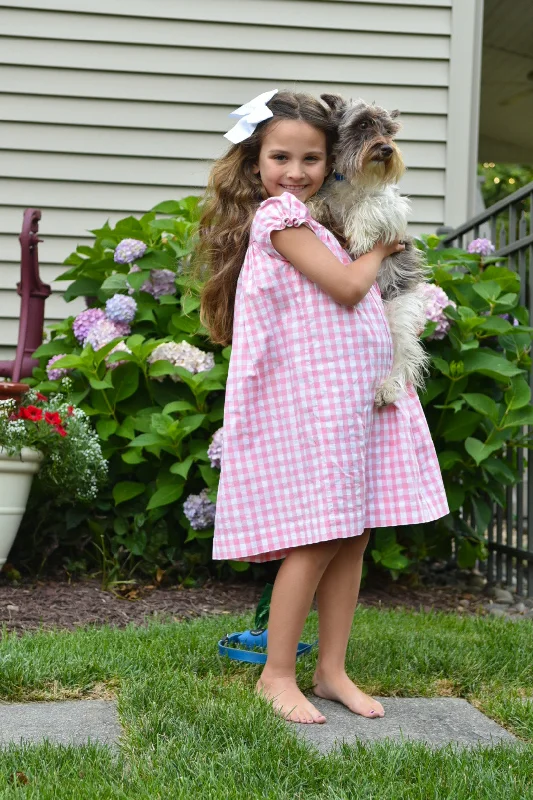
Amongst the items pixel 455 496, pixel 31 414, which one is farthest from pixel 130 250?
pixel 455 496

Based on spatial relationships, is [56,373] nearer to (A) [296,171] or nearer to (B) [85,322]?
(B) [85,322]

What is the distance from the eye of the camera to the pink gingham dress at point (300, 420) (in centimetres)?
222

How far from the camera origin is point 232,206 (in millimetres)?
2463

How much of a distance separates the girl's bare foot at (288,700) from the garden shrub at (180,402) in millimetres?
1522

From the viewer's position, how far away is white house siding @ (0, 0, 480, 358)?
4.90m

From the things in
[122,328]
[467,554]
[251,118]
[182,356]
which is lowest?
[467,554]

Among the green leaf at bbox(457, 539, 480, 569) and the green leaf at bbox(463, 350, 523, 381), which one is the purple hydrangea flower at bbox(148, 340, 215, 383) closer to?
the green leaf at bbox(463, 350, 523, 381)

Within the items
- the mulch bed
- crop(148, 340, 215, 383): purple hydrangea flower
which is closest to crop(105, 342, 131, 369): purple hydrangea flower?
crop(148, 340, 215, 383): purple hydrangea flower

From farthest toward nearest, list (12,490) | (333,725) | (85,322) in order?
(85,322)
(12,490)
(333,725)

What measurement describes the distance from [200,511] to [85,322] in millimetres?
1003

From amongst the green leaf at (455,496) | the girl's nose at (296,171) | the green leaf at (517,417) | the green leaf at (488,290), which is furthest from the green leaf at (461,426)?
the girl's nose at (296,171)

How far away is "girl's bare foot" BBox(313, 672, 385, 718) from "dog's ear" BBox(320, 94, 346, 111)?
1399 millimetres

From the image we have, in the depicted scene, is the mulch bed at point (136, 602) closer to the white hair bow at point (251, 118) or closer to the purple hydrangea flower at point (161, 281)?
the purple hydrangea flower at point (161, 281)

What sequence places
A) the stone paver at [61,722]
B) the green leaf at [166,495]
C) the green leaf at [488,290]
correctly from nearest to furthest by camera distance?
the stone paver at [61,722]
the green leaf at [166,495]
the green leaf at [488,290]
